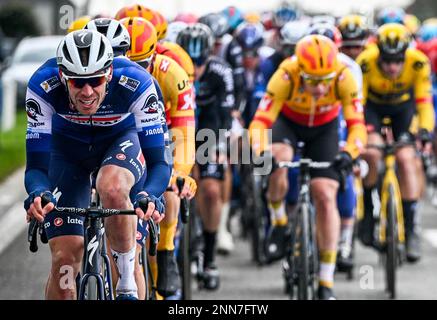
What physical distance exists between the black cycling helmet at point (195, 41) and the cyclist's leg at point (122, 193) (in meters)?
3.03

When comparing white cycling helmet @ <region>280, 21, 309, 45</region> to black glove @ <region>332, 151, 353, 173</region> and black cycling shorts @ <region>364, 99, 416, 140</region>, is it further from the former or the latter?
black glove @ <region>332, 151, 353, 173</region>

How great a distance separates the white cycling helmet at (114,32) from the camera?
707 cm

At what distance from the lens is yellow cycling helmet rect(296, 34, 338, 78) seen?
→ 8.33m

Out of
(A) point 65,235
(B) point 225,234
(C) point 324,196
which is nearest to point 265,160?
(C) point 324,196

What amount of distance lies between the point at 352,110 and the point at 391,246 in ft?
4.79

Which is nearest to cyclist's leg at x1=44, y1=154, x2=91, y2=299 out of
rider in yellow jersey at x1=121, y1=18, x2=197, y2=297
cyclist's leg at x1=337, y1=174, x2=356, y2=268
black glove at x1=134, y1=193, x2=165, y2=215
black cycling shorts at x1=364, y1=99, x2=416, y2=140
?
black glove at x1=134, y1=193, x2=165, y2=215

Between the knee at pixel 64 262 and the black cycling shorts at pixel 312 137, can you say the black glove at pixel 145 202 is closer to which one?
the knee at pixel 64 262

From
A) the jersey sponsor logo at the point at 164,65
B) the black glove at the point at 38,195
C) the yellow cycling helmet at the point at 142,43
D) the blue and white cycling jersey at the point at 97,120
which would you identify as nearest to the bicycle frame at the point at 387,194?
the jersey sponsor logo at the point at 164,65

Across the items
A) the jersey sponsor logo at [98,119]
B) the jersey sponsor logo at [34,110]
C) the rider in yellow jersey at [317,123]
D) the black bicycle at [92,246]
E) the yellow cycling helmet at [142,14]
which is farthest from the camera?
the yellow cycling helmet at [142,14]

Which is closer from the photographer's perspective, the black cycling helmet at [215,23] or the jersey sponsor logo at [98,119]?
the jersey sponsor logo at [98,119]

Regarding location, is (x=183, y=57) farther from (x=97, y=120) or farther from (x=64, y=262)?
(x=64, y=262)

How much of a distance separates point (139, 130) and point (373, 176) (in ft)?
15.5

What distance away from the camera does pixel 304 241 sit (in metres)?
8.32

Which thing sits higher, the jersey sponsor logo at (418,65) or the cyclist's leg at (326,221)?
the jersey sponsor logo at (418,65)
